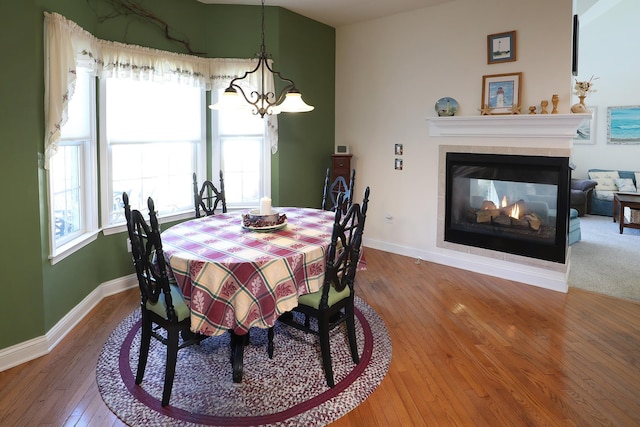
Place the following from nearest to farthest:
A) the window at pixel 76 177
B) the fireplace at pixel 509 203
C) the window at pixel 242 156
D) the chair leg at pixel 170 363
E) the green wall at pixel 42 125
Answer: the chair leg at pixel 170 363, the green wall at pixel 42 125, the window at pixel 76 177, the fireplace at pixel 509 203, the window at pixel 242 156

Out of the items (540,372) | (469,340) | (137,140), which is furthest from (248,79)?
(540,372)

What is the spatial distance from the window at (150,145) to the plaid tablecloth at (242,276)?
154 cm

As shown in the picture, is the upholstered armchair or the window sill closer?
the window sill

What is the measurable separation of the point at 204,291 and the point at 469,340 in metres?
1.90

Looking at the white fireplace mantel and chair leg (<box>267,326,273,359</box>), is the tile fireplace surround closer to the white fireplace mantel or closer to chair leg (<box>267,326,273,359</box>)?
the white fireplace mantel

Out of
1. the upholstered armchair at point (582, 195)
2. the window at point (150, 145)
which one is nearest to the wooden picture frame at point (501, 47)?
the window at point (150, 145)

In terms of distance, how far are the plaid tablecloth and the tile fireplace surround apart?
250 cm

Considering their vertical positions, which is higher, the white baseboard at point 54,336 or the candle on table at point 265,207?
the candle on table at point 265,207

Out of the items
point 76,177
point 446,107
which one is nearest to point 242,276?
point 76,177

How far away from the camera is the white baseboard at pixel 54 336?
2529 mm

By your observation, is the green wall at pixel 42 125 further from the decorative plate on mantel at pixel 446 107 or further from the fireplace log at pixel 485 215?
the fireplace log at pixel 485 215

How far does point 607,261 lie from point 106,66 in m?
5.65

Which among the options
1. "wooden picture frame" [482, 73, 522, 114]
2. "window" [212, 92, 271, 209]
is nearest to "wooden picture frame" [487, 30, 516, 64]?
"wooden picture frame" [482, 73, 522, 114]

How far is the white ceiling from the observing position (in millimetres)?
4332
